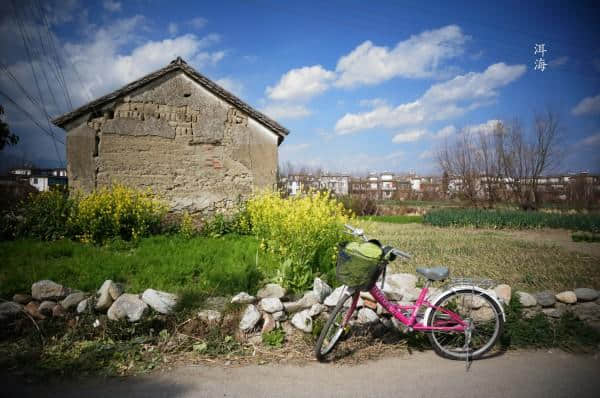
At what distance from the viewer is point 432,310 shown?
11.0 feet

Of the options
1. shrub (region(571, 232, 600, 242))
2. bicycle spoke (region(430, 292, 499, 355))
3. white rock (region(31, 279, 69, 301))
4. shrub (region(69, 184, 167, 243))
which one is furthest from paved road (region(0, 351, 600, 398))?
shrub (region(571, 232, 600, 242))

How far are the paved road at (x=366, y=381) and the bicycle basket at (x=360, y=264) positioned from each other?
860mm

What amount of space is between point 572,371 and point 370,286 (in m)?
2.04

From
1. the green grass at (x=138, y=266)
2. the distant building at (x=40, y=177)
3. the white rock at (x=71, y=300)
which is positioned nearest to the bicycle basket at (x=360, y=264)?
the green grass at (x=138, y=266)

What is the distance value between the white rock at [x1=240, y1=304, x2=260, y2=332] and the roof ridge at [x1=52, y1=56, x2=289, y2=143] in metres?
6.90

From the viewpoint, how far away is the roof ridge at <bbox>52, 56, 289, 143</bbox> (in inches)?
320

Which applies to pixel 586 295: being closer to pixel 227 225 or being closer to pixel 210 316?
pixel 210 316

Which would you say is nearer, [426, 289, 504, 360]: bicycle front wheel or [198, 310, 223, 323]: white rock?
[426, 289, 504, 360]: bicycle front wheel

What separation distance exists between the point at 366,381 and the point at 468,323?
1.27 metres

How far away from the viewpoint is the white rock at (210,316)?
3.73 m

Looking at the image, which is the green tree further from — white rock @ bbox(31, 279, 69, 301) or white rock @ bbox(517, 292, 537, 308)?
white rock @ bbox(517, 292, 537, 308)

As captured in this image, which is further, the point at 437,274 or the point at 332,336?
the point at 332,336

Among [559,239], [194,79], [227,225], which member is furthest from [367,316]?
[559,239]

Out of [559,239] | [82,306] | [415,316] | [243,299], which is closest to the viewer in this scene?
[415,316]
